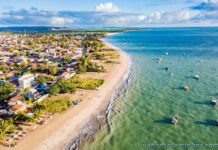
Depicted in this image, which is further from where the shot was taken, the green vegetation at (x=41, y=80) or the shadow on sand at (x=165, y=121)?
the green vegetation at (x=41, y=80)

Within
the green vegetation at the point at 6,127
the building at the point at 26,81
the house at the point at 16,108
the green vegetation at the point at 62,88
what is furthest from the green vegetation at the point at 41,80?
the green vegetation at the point at 6,127

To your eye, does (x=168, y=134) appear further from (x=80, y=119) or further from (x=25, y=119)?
(x=25, y=119)

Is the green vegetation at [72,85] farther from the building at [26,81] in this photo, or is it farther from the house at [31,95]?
the building at [26,81]

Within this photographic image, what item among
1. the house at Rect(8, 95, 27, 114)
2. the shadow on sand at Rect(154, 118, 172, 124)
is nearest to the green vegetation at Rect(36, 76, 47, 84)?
the house at Rect(8, 95, 27, 114)

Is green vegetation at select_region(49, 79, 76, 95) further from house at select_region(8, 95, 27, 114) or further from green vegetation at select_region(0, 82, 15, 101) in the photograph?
green vegetation at select_region(0, 82, 15, 101)

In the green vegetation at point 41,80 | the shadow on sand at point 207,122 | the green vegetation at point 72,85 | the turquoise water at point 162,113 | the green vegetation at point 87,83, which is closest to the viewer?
the turquoise water at point 162,113

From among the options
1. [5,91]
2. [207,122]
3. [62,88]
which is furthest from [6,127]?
[207,122]

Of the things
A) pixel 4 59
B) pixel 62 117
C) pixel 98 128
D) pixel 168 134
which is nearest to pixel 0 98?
pixel 62 117
